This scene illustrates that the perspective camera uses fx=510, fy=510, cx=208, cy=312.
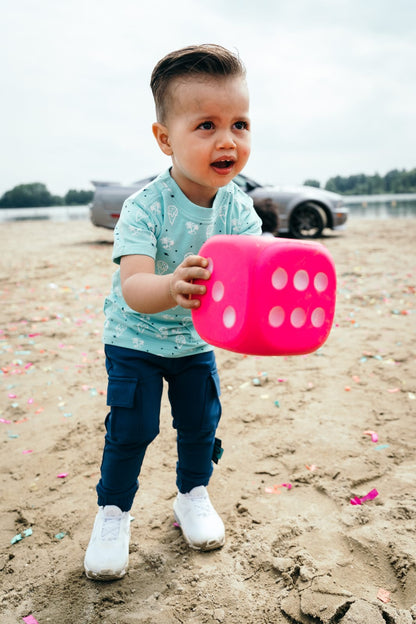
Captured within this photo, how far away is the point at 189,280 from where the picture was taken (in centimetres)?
132

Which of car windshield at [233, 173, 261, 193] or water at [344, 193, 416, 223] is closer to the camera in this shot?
car windshield at [233, 173, 261, 193]

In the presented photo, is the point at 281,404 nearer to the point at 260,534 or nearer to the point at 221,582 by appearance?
the point at 260,534

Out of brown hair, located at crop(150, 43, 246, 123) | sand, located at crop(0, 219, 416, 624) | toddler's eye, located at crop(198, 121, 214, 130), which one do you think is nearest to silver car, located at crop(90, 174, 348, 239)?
sand, located at crop(0, 219, 416, 624)

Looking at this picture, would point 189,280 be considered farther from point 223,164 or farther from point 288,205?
point 288,205

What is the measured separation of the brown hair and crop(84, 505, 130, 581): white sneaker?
1.39 metres

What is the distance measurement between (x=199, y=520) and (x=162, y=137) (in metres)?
1.37

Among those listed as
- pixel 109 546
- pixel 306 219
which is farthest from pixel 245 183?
pixel 109 546

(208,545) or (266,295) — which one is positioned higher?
(266,295)

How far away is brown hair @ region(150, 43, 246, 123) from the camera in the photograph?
57.8 inches

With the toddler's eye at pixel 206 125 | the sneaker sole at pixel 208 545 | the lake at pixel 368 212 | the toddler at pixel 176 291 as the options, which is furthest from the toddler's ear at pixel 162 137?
the lake at pixel 368 212

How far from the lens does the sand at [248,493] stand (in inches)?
63.9

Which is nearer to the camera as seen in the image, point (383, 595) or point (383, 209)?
point (383, 595)

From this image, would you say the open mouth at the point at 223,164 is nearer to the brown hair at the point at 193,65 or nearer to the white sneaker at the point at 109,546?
the brown hair at the point at 193,65

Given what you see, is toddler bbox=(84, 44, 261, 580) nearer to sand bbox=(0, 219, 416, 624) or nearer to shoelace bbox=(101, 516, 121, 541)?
shoelace bbox=(101, 516, 121, 541)
